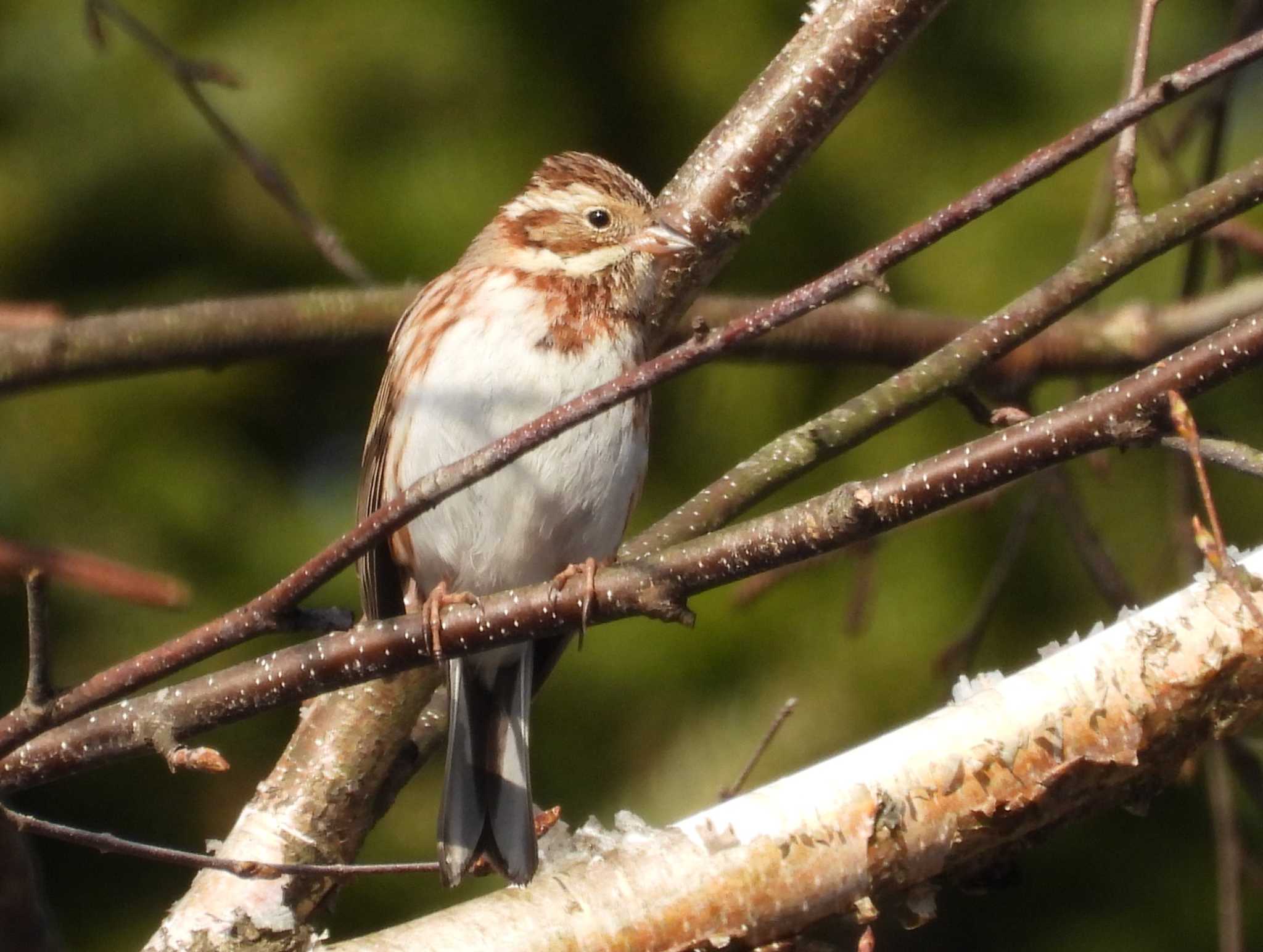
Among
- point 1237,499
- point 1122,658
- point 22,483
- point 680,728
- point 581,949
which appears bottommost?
point 581,949

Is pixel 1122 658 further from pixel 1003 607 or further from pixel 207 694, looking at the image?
pixel 1003 607

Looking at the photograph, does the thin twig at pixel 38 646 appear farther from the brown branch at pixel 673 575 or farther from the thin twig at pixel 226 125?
the thin twig at pixel 226 125

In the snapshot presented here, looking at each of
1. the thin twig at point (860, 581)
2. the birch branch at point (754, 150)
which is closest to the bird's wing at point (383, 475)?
the birch branch at point (754, 150)

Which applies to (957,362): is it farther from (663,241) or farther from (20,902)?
(20,902)

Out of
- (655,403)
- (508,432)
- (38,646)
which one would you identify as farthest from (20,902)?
(655,403)

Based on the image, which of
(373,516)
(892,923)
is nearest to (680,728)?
(892,923)

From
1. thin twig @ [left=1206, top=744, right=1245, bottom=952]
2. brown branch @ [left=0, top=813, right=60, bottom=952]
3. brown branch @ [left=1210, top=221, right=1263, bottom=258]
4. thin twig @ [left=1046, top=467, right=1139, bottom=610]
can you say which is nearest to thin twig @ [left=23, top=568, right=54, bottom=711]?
brown branch @ [left=0, top=813, right=60, bottom=952]
